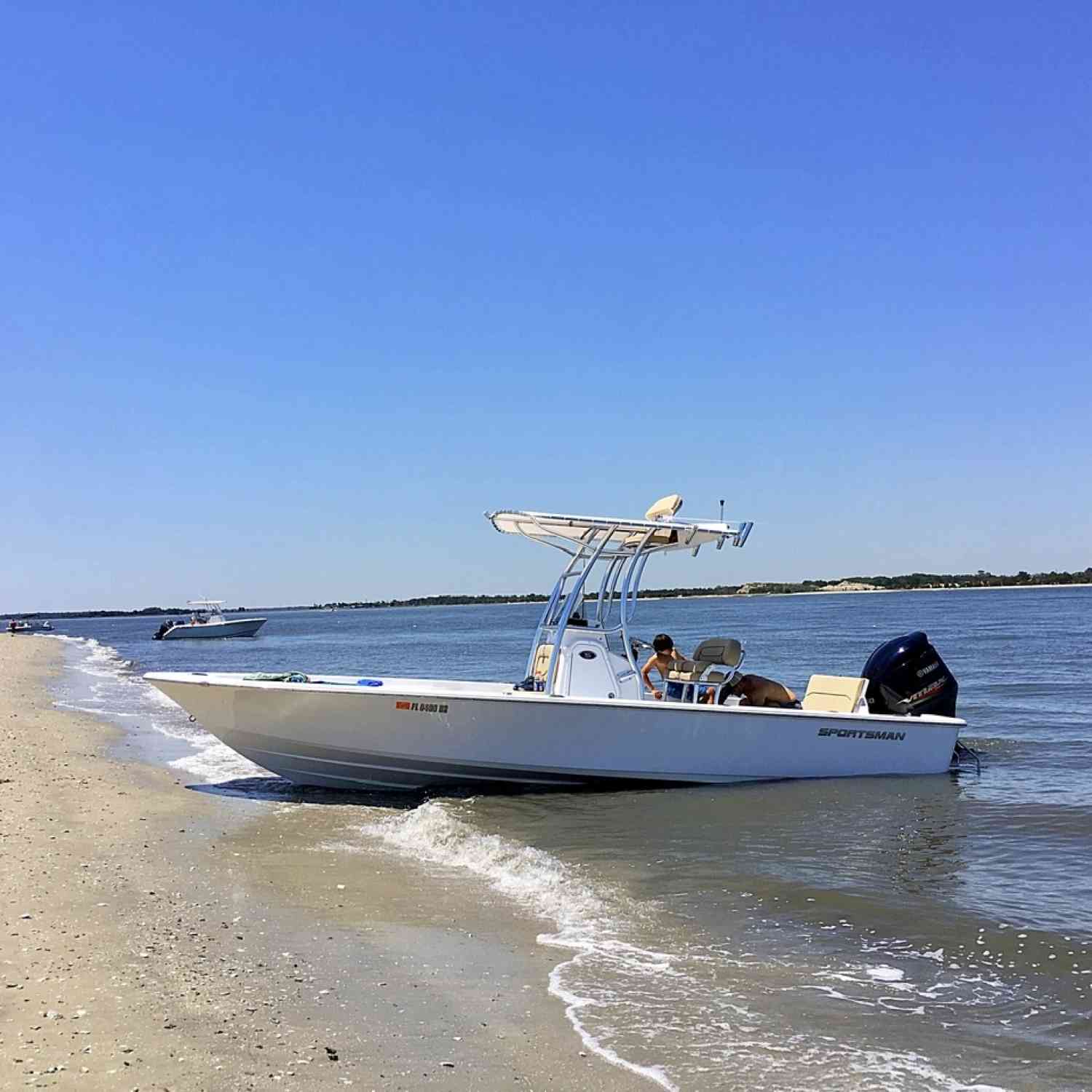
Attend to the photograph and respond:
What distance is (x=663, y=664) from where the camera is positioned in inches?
437

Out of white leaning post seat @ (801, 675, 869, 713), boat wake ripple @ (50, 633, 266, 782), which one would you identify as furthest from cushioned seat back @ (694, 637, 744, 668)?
boat wake ripple @ (50, 633, 266, 782)

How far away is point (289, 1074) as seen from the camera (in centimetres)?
395

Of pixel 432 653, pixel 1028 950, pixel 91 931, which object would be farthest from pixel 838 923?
pixel 432 653

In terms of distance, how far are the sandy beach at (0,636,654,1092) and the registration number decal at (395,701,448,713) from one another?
162 centimetres

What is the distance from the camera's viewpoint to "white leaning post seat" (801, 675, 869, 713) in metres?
11.3

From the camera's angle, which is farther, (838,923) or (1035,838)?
(1035,838)

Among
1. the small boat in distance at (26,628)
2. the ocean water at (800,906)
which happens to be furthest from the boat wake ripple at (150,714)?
the small boat in distance at (26,628)

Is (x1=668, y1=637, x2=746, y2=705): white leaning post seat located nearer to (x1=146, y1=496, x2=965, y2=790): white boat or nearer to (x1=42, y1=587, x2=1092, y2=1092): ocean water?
(x1=146, y1=496, x2=965, y2=790): white boat

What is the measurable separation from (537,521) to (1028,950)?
600 centimetres

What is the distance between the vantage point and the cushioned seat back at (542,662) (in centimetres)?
1062

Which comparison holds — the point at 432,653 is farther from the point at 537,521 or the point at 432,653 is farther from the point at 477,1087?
the point at 477,1087

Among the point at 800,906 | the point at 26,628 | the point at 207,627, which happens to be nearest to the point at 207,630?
the point at 207,627

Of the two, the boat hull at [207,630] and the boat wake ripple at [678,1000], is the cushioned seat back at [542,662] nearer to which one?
the boat wake ripple at [678,1000]

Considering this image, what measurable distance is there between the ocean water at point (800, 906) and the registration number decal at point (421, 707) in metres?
0.93
